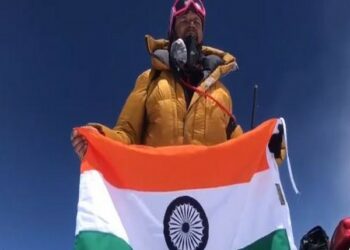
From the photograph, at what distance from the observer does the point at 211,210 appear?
468 centimetres

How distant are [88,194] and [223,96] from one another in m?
1.59

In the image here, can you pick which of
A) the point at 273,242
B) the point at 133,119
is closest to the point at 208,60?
the point at 133,119

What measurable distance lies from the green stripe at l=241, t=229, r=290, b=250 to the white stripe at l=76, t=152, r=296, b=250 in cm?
3

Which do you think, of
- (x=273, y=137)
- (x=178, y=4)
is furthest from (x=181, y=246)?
(x=178, y=4)

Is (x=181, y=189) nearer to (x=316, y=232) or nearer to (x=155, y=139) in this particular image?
(x=155, y=139)

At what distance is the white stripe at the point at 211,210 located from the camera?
4465mm

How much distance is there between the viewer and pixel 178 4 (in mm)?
5598

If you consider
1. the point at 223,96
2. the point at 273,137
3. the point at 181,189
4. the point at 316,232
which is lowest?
the point at 316,232

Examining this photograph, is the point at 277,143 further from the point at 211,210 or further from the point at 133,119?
the point at 133,119

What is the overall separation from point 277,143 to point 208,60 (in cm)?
111

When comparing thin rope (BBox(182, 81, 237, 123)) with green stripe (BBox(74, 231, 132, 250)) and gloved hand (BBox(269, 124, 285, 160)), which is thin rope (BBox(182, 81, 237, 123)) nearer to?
gloved hand (BBox(269, 124, 285, 160))

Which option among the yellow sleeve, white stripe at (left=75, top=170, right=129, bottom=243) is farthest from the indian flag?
the yellow sleeve

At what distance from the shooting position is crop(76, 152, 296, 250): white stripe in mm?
4465

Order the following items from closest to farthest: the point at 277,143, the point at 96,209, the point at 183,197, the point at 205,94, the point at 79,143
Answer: the point at 96,209 → the point at 183,197 → the point at 79,143 → the point at 277,143 → the point at 205,94
